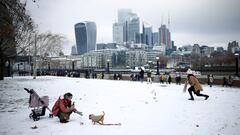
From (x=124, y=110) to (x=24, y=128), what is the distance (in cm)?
416

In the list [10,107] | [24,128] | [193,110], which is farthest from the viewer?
[10,107]

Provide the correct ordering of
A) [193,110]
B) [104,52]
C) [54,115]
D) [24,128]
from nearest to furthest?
1. [24,128]
2. [54,115]
3. [193,110]
4. [104,52]

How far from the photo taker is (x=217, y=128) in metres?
7.77

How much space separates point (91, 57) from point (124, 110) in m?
177

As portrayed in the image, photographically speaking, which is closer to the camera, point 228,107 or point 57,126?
point 57,126

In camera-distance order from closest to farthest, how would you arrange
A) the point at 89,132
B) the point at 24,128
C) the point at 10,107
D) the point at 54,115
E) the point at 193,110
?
the point at 89,132, the point at 24,128, the point at 54,115, the point at 193,110, the point at 10,107

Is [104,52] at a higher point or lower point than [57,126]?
higher

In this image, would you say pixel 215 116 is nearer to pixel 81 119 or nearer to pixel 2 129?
pixel 81 119

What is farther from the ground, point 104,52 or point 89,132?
point 104,52

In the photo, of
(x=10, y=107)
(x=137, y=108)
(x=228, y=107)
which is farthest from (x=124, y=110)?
(x=10, y=107)

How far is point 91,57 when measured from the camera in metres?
186

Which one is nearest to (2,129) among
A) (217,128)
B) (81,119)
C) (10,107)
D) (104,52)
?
(81,119)

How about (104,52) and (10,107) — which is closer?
(10,107)

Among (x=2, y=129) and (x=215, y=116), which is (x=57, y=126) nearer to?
(x=2, y=129)
